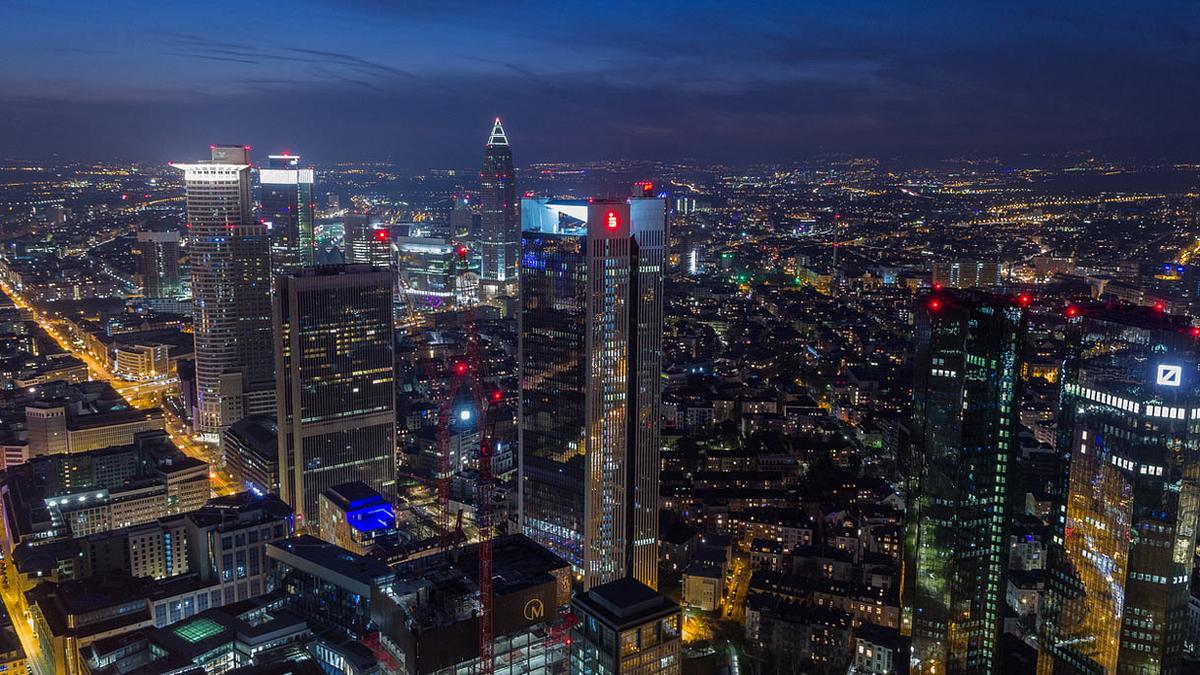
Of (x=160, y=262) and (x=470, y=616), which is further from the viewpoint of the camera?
(x=160, y=262)

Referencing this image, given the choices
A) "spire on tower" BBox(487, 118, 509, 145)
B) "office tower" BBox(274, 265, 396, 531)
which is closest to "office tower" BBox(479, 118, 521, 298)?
"spire on tower" BBox(487, 118, 509, 145)

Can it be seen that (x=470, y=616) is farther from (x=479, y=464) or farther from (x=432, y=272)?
(x=432, y=272)

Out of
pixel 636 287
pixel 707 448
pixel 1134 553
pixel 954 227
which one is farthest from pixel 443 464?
pixel 954 227

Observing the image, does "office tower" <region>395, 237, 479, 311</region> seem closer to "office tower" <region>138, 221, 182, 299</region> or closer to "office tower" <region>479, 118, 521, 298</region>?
"office tower" <region>479, 118, 521, 298</region>

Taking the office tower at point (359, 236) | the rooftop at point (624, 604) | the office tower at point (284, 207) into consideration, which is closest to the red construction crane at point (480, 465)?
the rooftop at point (624, 604)

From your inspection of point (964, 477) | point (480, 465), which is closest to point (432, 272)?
point (480, 465)

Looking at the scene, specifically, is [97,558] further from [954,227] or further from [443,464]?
[954,227]
